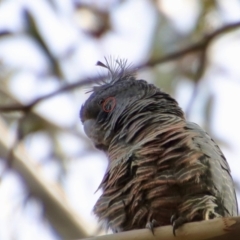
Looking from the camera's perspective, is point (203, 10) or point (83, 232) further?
point (203, 10)

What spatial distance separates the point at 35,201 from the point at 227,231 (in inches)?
108

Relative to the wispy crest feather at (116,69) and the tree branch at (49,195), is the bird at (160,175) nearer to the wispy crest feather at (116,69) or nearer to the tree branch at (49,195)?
the wispy crest feather at (116,69)

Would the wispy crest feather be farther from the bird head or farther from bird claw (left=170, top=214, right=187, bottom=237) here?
bird claw (left=170, top=214, right=187, bottom=237)

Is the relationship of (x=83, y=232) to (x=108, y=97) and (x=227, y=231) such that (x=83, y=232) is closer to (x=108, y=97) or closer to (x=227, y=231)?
(x=108, y=97)

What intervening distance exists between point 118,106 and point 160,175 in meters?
0.74

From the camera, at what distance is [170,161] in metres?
2.69

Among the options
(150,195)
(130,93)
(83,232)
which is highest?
(130,93)

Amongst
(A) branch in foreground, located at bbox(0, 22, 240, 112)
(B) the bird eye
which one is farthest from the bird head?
(A) branch in foreground, located at bbox(0, 22, 240, 112)

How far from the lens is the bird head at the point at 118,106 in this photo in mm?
3158

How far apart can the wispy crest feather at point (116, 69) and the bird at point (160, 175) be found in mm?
520

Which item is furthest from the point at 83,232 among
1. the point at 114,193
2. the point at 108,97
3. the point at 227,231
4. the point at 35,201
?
the point at 227,231

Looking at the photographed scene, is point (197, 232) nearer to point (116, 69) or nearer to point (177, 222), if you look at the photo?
point (177, 222)

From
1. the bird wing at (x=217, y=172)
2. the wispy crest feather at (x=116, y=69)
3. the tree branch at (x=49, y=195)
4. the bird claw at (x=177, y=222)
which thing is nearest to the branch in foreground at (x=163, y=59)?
the wispy crest feather at (x=116, y=69)

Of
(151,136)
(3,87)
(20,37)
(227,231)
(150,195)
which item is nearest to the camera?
(227,231)
